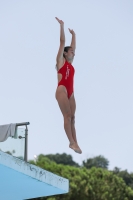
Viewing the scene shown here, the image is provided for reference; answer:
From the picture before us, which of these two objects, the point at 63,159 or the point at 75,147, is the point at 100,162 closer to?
the point at 63,159

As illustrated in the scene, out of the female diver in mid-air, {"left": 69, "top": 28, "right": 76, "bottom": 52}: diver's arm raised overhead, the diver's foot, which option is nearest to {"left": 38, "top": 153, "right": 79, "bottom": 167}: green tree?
{"left": 69, "top": 28, "right": 76, "bottom": 52}: diver's arm raised overhead

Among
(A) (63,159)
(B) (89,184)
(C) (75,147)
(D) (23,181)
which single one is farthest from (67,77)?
(A) (63,159)

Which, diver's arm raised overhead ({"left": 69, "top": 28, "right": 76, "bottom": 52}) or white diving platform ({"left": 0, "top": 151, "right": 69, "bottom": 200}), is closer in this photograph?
diver's arm raised overhead ({"left": 69, "top": 28, "right": 76, "bottom": 52})

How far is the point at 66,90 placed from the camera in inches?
450

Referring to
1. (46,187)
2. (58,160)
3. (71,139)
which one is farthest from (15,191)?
(58,160)

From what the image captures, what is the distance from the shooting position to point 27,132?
48.3 ft

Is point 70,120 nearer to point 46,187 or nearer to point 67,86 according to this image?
point 67,86

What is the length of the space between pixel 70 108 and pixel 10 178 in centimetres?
346

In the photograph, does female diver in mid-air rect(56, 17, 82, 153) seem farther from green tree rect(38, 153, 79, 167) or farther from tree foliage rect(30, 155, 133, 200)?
green tree rect(38, 153, 79, 167)

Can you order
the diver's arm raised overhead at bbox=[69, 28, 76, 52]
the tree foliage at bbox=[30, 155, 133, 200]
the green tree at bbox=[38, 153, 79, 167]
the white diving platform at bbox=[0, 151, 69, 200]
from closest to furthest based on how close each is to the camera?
the diver's arm raised overhead at bbox=[69, 28, 76, 52] < the white diving platform at bbox=[0, 151, 69, 200] < the tree foliage at bbox=[30, 155, 133, 200] < the green tree at bbox=[38, 153, 79, 167]

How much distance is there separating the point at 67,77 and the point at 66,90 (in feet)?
0.80

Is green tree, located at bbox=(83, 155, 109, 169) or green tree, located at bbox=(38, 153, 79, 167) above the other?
green tree, located at bbox=(38, 153, 79, 167)

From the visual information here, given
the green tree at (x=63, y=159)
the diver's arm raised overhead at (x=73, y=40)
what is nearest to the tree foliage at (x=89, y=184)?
the diver's arm raised overhead at (x=73, y=40)

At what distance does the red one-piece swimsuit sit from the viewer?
37.6 ft
